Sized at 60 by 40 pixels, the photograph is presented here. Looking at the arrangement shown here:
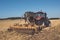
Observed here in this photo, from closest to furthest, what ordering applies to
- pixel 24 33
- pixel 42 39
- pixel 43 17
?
1. pixel 42 39
2. pixel 24 33
3. pixel 43 17

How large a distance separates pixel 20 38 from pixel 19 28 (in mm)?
2234

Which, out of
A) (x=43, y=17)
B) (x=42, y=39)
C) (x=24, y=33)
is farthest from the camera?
(x=43, y=17)

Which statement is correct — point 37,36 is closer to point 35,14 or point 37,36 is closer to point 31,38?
point 31,38

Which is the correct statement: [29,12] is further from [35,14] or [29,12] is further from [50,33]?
[50,33]

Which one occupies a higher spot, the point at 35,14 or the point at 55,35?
the point at 35,14

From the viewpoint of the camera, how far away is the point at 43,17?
60.7ft

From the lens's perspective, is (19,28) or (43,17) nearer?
(19,28)

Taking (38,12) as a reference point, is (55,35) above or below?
below

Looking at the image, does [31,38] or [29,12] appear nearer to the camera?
[31,38]

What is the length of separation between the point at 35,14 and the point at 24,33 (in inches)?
209

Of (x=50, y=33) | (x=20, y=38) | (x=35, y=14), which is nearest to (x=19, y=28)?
(x=20, y=38)

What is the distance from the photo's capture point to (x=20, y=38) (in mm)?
12578

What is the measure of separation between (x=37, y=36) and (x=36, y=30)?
1.48 m

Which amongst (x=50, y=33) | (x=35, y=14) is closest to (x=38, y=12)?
(x=35, y=14)
